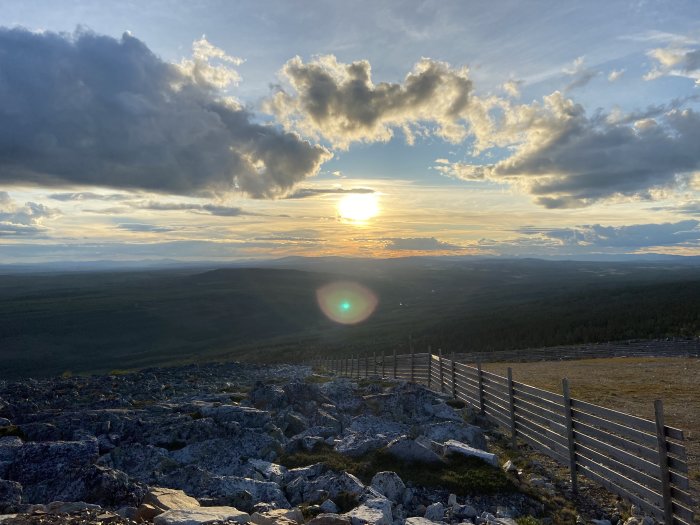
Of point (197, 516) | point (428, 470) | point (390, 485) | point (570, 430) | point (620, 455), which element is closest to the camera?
point (197, 516)

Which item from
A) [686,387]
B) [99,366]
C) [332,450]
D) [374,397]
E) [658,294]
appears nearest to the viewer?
[332,450]

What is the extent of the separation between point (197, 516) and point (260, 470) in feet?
10.6

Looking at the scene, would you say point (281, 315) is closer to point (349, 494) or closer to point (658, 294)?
point (658, 294)

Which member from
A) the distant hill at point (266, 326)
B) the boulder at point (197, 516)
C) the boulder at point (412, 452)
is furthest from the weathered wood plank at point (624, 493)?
the distant hill at point (266, 326)

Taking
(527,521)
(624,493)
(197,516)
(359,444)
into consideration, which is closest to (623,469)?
(624,493)

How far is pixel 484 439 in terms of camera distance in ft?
37.2

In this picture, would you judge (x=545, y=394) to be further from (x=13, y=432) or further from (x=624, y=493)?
(x=13, y=432)

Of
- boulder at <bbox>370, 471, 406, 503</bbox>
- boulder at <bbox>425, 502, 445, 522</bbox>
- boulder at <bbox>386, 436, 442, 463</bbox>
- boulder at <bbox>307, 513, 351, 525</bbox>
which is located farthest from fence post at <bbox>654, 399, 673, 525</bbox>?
boulder at <bbox>307, 513, 351, 525</bbox>

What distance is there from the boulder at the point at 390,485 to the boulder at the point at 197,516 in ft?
8.16

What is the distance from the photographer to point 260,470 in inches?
352

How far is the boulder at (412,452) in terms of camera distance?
9008 mm

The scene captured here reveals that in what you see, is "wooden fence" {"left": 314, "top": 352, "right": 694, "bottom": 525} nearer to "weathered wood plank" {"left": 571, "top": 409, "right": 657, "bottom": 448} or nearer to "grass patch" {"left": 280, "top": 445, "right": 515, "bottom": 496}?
"weathered wood plank" {"left": 571, "top": 409, "right": 657, "bottom": 448}

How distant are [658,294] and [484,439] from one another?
107065 millimetres

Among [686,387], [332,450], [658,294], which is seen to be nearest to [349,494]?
[332,450]
